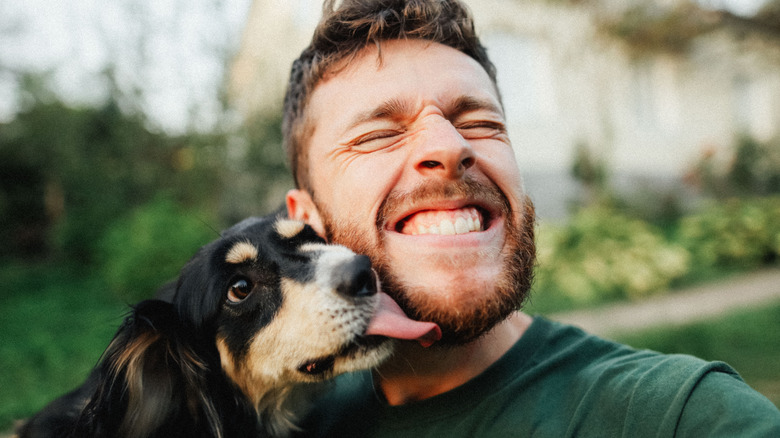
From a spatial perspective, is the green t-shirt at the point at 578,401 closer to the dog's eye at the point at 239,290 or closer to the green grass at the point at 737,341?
the dog's eye at the point at 239,290

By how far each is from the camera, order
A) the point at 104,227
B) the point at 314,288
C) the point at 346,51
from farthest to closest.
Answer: the point at 104,227
the point at 346,51
the point at 314,288

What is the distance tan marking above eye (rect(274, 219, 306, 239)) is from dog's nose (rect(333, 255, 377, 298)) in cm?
53

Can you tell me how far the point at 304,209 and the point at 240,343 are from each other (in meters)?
→ 0.72

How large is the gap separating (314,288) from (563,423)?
3.44ft

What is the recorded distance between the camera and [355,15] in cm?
224

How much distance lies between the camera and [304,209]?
2502 millimetres

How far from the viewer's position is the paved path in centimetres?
612

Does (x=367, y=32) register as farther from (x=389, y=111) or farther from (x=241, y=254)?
(x=241, y=254)

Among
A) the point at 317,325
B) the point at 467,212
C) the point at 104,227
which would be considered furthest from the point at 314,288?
the point at 104,227

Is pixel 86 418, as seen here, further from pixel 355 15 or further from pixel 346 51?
pixel 355 15

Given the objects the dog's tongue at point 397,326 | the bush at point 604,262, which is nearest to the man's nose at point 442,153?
the dog's tongue at point 397,326

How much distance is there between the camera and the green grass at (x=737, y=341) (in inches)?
179

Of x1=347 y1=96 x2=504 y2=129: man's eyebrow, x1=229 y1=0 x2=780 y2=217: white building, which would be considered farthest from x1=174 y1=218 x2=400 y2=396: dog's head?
x1=229 y1=0 x2=780 y2=217: white building

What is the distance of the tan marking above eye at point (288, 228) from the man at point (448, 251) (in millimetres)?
117
